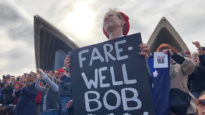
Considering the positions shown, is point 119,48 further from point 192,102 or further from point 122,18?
point 192,102

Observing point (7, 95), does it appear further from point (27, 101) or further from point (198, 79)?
point (198, 79)

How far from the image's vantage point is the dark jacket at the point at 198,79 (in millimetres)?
4834

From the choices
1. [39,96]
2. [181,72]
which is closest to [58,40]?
[39,96]

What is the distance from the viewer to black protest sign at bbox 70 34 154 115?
225 centimetres

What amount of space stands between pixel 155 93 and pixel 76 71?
133 cm

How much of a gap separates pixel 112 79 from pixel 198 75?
10.8 feet

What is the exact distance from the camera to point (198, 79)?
199 inches

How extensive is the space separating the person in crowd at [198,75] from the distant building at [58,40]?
15.8 m

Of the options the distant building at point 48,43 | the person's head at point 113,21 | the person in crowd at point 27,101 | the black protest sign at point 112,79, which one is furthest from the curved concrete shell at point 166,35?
the black protest sign at point 112,79

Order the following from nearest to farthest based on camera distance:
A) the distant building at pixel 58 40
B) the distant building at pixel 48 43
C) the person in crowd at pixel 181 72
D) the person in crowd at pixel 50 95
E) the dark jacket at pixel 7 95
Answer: the person in crowd at pixel 181 72 → the person in crowd at pixel 50 95 → the dark jacket at pixel 7 95 → the distant building at pixel 58 40 → the distant building at pixel 48 43

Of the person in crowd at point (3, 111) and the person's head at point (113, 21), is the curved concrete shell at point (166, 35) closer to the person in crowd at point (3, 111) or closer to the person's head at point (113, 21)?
the person in crowd at point (3, 111)

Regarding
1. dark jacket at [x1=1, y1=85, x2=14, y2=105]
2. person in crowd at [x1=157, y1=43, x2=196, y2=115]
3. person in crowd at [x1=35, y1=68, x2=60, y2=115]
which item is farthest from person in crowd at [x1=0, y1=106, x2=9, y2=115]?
person in crowd at [x1=157, y1=43, x2=196, y2=115]

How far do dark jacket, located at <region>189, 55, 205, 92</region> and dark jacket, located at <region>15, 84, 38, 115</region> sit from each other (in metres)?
4.24

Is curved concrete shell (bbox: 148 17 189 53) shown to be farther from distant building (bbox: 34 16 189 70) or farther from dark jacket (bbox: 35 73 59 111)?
dark jacket (bbox: 35 73 59 111)
